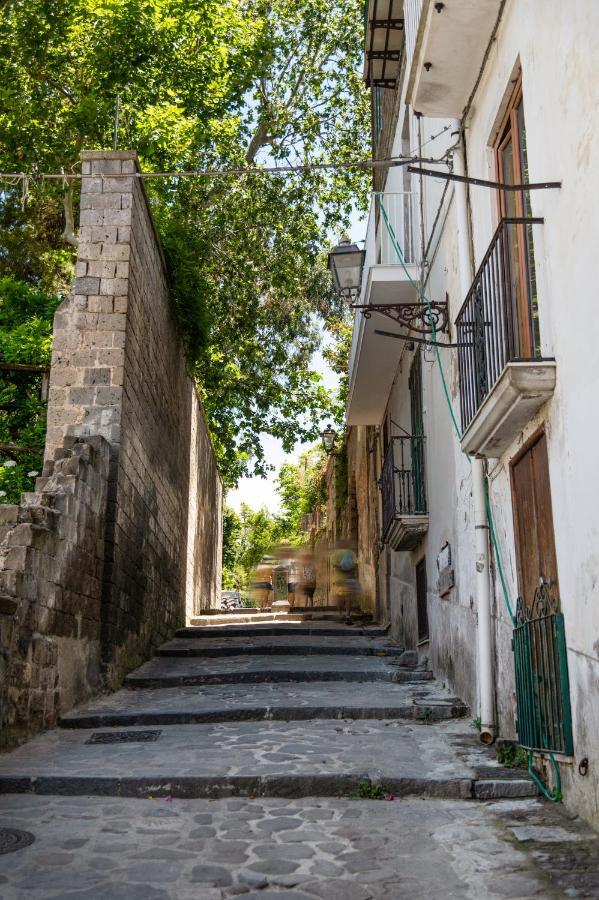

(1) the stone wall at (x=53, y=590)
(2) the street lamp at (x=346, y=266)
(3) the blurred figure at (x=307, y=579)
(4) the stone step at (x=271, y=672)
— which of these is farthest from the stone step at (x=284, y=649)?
(3) the blurred figure at (x=307, y=579)

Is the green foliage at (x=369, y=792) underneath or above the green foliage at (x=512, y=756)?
underneath

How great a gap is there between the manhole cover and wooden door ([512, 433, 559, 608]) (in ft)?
10.1

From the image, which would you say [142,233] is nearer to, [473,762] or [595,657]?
[473,762]

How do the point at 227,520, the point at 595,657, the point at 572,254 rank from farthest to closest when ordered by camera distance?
the point at 227,520, the point at 572,254, the point at 595,657

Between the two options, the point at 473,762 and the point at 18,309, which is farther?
the point at 18,309

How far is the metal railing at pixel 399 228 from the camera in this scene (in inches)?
404

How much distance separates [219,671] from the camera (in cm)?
951

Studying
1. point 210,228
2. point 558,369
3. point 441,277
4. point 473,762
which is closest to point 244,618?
point 210,228

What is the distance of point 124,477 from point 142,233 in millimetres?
3012

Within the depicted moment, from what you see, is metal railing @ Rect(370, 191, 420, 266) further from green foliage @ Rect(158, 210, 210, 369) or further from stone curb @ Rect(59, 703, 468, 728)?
stone curb @ Rect(59, 703, 468, 728)

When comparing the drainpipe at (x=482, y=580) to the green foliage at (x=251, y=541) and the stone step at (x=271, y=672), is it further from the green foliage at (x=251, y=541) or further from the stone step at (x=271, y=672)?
the green foliage at (x=251, y=541)

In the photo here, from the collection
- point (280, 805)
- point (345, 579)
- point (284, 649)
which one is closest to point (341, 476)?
point (345, 579)

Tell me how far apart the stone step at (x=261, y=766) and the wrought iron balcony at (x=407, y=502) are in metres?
3.36

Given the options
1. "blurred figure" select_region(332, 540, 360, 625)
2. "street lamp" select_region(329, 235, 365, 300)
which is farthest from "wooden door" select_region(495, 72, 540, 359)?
"blurred figure" select_region(332, 540, 360, 625)
